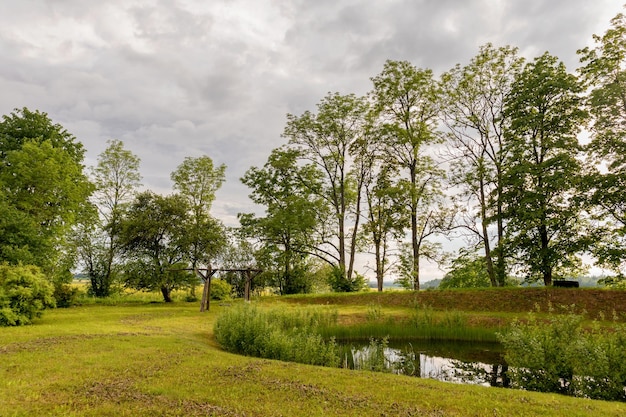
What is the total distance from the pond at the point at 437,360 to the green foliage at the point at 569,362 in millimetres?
1268

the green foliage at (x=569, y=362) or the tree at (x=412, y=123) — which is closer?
the green foliage at (x=569, y=362)

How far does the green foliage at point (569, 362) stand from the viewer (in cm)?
759

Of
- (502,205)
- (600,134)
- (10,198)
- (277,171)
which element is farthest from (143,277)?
(600,134)

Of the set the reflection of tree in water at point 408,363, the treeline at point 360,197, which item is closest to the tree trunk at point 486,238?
the treeline at point 360,197

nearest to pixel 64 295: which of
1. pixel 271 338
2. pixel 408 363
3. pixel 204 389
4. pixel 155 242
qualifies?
pixel 155 242

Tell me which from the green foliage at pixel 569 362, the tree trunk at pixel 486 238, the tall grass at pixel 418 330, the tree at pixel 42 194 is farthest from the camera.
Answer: the tree trunk at pixel 486 238

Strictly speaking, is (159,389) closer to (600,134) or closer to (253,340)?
(253,340)

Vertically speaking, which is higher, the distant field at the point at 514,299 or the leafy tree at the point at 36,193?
the leafy tree at the point at 36,193

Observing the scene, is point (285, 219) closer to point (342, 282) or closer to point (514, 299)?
point (342, 282)

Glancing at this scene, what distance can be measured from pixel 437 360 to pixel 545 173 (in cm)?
1670

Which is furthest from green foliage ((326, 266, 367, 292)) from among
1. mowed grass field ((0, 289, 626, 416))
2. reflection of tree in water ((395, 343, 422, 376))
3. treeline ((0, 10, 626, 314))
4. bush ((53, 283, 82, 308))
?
mowed grass field ((0, 289, 626, 416))

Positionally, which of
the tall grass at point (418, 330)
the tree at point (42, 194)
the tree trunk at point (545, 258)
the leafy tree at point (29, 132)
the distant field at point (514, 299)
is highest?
the leafy tree at point (29, 132)

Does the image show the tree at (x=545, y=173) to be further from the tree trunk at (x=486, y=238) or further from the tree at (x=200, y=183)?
the tree at (x=200, y=183)

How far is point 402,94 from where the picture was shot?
3189cm
